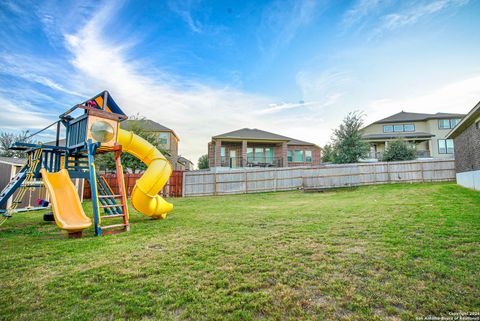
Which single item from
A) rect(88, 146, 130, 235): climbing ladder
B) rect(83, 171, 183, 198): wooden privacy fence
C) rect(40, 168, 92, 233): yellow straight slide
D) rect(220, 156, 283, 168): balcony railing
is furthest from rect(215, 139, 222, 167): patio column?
rect(40, 168, 92, 233): yellow straight slide

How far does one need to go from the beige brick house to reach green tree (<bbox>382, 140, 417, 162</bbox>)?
10.2 metres

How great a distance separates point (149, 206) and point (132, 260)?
13.7ft

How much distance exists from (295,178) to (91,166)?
15.2 m

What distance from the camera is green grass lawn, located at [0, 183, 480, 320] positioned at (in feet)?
7.48

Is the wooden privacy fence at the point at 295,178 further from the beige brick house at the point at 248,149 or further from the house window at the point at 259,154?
the house window at the point at 259,154

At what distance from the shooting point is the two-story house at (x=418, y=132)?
2941cm

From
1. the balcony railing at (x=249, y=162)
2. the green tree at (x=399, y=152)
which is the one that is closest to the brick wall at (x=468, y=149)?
the green tree at (x=399, y=152)

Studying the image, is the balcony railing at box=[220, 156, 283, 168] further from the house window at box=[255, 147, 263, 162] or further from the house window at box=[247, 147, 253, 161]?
the house window at box=[247, 147, 253, 161]

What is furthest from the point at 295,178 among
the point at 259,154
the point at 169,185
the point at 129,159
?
the point at 129,159

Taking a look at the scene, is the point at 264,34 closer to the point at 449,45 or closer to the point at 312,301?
the point at 449,45

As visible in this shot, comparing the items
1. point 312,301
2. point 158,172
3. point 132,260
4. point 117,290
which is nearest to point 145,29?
point 158,172

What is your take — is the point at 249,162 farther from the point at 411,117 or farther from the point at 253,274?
the point at 411,117

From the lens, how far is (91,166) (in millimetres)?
6633

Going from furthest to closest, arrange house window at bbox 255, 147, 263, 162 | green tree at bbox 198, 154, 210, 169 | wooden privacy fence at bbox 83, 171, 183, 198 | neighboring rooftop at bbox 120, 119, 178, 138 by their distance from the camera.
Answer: green tree at bbox 198, 154, 210, 169, house window at bbox 255, 147, 263, 162, neighboring rooftop at bbox 120, 119, 178, 138, wooden privacy fence at bbox 83, 171, 183, 198
